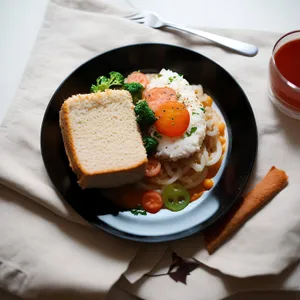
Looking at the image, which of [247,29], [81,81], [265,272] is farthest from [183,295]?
[247,29]

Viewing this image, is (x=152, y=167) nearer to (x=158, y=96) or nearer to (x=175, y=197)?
(x=175, y=197)

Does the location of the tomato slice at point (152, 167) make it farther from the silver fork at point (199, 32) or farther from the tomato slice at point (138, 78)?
the silver fork at point (199, 32)

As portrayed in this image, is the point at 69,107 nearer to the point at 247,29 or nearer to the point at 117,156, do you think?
the point at 117,156

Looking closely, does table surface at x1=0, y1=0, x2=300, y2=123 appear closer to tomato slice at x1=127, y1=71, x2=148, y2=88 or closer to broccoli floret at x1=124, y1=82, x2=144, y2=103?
tomato slice at x1=127, y1=71, x2=148, y2=88

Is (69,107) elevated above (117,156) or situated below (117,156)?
above

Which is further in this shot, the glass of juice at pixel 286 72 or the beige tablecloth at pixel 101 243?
the glass of juice at pixel 286 72

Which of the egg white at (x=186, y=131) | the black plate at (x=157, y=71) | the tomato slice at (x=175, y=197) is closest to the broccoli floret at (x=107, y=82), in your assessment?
the black plate at (x=157, y=71)
